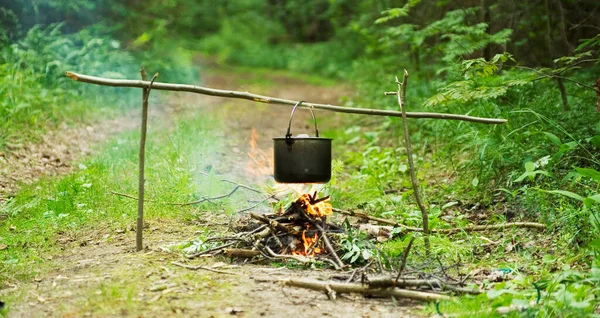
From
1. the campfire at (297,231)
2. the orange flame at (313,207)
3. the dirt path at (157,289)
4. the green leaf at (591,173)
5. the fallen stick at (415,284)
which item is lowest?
the dirt path at (157,289)

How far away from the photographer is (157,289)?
396 cm

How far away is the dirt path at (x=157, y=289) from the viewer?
3713mm

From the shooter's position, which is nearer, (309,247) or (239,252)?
(239,252)

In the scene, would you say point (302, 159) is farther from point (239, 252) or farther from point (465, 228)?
point (465, 228)

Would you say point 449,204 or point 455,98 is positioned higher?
point 455,98

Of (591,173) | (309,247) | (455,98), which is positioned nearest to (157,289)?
(309,247)

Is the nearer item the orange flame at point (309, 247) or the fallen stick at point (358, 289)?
the fallen stick at point (358, 289)

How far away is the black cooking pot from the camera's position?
186 inches

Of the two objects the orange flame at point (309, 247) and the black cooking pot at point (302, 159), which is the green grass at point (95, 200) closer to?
the orange flame at point (309, 247)

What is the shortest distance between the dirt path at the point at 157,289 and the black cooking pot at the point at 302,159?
0.72 m

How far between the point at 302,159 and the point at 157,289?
1488mm

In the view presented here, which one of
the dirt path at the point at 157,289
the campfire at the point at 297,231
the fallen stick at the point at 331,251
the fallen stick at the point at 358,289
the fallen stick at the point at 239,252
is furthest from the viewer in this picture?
the campfire at the point at 297,231

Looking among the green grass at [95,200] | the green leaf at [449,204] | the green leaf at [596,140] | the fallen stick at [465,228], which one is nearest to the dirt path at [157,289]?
the green grass at [95,200]

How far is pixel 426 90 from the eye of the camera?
10148 mm
